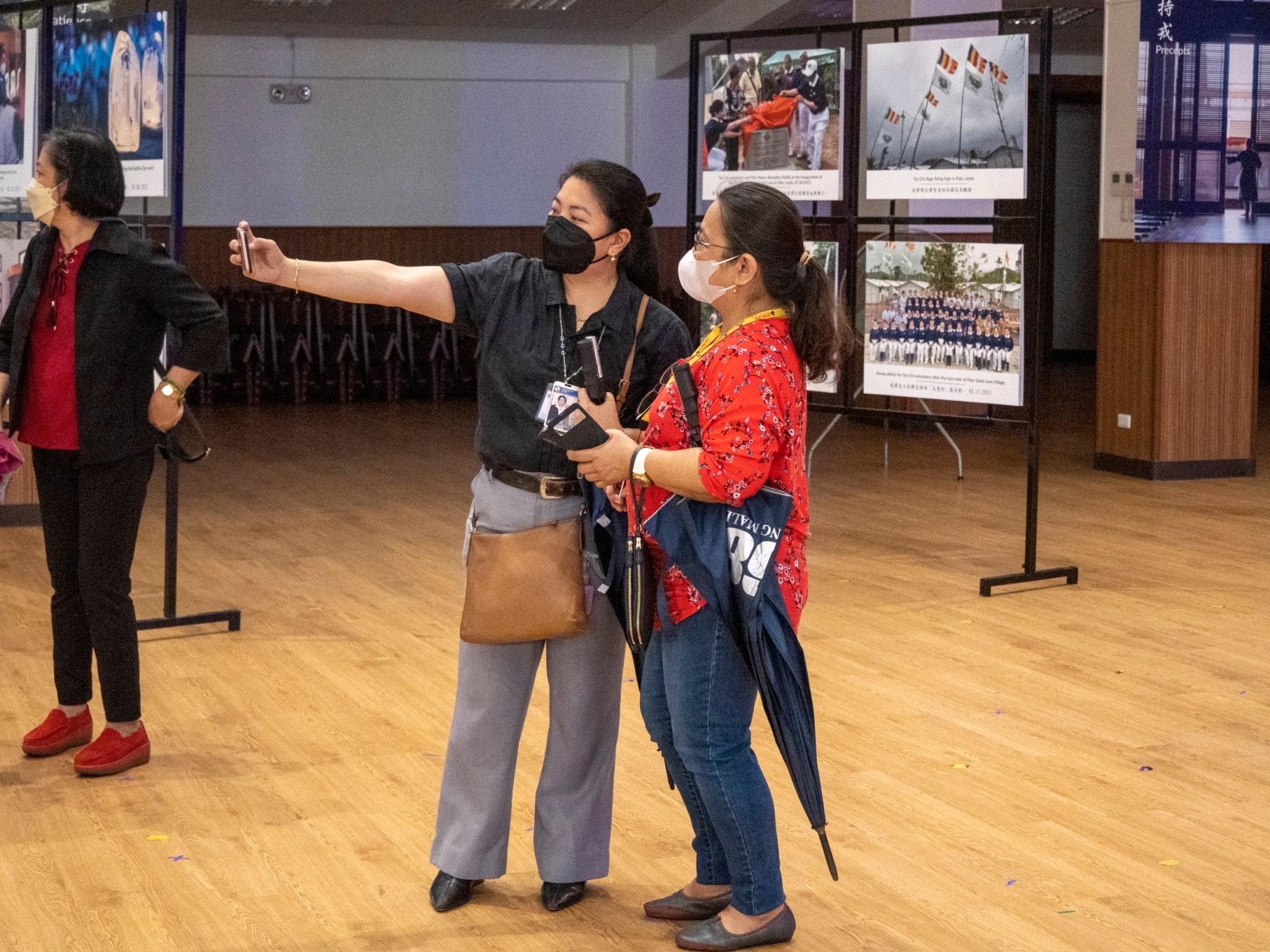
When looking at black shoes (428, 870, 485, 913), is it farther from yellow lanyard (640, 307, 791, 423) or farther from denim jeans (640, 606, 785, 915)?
yellow lanyard (640, 307, 791, 423)

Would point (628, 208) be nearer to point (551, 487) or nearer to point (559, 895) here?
point (551, 487)

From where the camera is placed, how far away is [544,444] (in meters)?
2.70

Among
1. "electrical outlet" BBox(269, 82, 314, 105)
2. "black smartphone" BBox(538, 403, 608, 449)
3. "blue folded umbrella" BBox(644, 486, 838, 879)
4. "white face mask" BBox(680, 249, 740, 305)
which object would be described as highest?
"electrical outlet" BBox(269, 82, 314, 105)

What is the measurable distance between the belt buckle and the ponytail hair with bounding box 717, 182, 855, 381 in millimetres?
492

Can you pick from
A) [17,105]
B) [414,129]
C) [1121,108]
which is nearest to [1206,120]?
[1121,108]

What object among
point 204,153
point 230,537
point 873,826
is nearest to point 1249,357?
point 230,537

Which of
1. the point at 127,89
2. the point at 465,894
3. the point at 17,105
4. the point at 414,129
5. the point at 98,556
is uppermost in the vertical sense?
the point at 414,129

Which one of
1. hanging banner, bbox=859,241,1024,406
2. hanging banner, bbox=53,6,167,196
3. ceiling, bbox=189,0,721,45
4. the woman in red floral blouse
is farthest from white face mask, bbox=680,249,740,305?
ceiling, bbox=189,0,721,45

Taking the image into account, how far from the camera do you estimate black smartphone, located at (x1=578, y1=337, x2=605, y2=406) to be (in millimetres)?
2625

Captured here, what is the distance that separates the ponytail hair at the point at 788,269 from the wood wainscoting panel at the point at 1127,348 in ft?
21.0

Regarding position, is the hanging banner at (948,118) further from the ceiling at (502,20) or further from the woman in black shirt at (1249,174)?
the ceiling at (502,20)

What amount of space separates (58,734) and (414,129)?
11041mm

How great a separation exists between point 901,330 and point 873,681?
184 cm

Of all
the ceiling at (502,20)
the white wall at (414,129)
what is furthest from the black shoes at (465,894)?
the white wall at (414,129)
